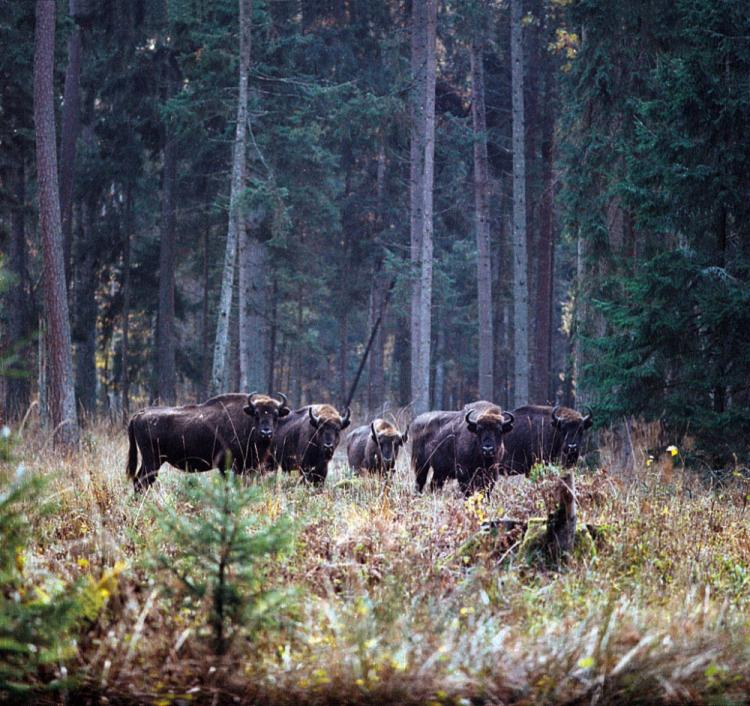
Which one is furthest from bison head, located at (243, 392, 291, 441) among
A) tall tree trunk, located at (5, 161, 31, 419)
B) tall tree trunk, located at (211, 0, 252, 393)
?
tall tree trunk, located at (5, 161, 31, 419)

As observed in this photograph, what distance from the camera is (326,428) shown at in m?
14.4

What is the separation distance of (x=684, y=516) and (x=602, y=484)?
106 cm

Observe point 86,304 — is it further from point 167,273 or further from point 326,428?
point 326,428

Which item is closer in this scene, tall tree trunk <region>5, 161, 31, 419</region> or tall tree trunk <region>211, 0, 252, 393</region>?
tall tree trunk <region>211, 0, 252, 393</region>

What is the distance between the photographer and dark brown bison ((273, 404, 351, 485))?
1421 cm

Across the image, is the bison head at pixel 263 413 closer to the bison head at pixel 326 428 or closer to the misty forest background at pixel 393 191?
the bison head at pixel 326 428

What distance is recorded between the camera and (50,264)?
1752 cm

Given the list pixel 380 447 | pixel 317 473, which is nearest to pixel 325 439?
pixel 317 473

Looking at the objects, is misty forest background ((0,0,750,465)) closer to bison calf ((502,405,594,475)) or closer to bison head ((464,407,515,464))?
bison calf ((502,405,594,475))

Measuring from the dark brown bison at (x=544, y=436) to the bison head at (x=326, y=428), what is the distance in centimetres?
282

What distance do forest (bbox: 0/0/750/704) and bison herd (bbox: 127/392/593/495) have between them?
11 centimetres

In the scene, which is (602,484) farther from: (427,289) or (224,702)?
(427,289)

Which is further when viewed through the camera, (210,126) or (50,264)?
(210,126)

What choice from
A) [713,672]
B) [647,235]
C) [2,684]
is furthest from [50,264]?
[713,672]
